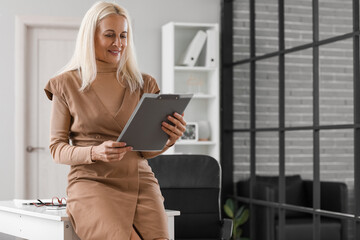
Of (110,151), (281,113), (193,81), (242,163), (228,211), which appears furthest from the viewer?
(193,81)

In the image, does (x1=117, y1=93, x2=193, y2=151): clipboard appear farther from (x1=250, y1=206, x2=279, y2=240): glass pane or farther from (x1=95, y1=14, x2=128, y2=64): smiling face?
(x1=250, y1=206, x2=279, y2=240): glass pane

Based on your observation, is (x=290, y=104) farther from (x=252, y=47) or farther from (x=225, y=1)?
(x=225, y=1)

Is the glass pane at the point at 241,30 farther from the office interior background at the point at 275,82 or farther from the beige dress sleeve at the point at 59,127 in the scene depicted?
the beige dress sleeve at the point at 59,127

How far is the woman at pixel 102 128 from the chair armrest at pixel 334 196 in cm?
191

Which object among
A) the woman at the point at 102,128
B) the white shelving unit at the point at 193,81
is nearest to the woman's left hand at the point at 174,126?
the woman at the point at 102,128

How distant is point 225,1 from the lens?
5352mm

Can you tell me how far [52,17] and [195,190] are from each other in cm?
229

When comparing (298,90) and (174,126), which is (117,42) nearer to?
(174,126)

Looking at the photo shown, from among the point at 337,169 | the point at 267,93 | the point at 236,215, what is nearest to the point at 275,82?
the point at 267,93

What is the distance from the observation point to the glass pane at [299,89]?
4122 mm

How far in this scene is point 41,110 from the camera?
199 inches

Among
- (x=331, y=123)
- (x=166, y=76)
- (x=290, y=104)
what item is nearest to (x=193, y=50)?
(x=166, y=76)

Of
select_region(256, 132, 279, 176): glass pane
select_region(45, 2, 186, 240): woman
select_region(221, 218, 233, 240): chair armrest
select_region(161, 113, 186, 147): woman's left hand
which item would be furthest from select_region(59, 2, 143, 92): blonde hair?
select_region(256, 132, 279, 176): glass pane

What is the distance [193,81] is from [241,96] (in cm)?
42
